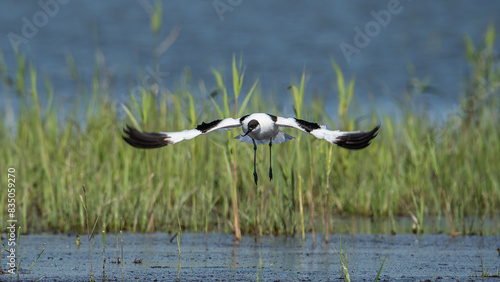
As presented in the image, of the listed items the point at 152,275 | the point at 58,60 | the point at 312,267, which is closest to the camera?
the point at 152,275

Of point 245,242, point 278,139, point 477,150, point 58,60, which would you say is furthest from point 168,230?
point 58,60

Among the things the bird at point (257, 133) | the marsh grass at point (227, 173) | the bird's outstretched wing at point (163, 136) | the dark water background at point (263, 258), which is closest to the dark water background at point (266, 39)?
the marsh grass at point (227, 173)

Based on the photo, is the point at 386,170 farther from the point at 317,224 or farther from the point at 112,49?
the point at 112,49

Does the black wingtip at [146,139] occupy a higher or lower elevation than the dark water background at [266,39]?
lower

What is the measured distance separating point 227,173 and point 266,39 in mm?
18889

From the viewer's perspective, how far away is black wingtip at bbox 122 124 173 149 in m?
5.65

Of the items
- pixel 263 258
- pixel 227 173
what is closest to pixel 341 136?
pixel 263 258

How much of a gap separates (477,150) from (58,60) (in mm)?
16099

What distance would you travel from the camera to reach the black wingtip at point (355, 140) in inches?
218

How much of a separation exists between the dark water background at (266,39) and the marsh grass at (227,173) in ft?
28.7

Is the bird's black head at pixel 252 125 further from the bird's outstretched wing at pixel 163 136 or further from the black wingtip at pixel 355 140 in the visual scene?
the black wingtip at pixel 355 140

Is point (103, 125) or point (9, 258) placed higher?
point (103, 125)

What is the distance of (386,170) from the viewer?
8.09m

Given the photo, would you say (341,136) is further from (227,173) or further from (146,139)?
(227,173)
